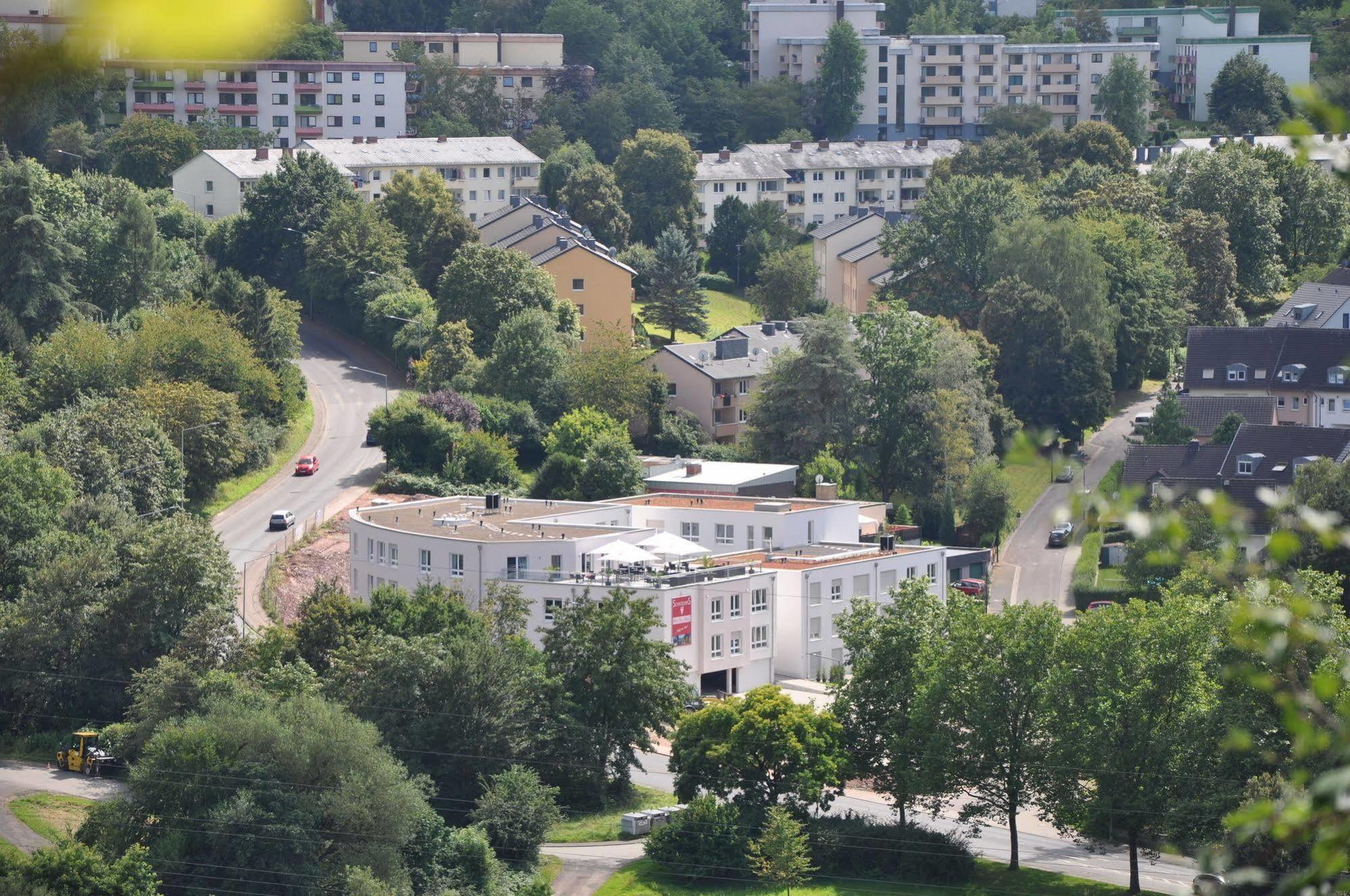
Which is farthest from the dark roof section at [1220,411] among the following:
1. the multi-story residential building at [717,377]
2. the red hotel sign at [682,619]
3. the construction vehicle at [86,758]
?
the construction vehicle at [86,758]

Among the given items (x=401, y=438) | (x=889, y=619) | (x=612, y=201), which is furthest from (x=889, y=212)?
(x=889, y=619)

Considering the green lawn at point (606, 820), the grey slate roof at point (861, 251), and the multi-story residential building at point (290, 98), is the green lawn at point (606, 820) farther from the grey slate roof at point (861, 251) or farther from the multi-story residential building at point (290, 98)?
the multi-story residential building at point (290, 98)

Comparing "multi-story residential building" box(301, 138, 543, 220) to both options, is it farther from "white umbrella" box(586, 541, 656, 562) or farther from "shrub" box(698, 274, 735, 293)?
"white umbrella" box(586, 541, 656, 562)

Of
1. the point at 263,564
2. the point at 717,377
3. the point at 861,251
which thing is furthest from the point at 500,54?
the point at 263,564

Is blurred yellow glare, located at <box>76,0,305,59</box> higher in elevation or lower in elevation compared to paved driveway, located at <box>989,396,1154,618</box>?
higher

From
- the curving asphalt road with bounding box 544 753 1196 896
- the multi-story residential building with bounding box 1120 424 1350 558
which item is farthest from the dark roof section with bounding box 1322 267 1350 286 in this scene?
the curving asphalt road with bounding box 544 753 1196 896

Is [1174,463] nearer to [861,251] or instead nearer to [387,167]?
[861,251]

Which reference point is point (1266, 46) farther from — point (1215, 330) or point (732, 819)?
point (732, 819)
